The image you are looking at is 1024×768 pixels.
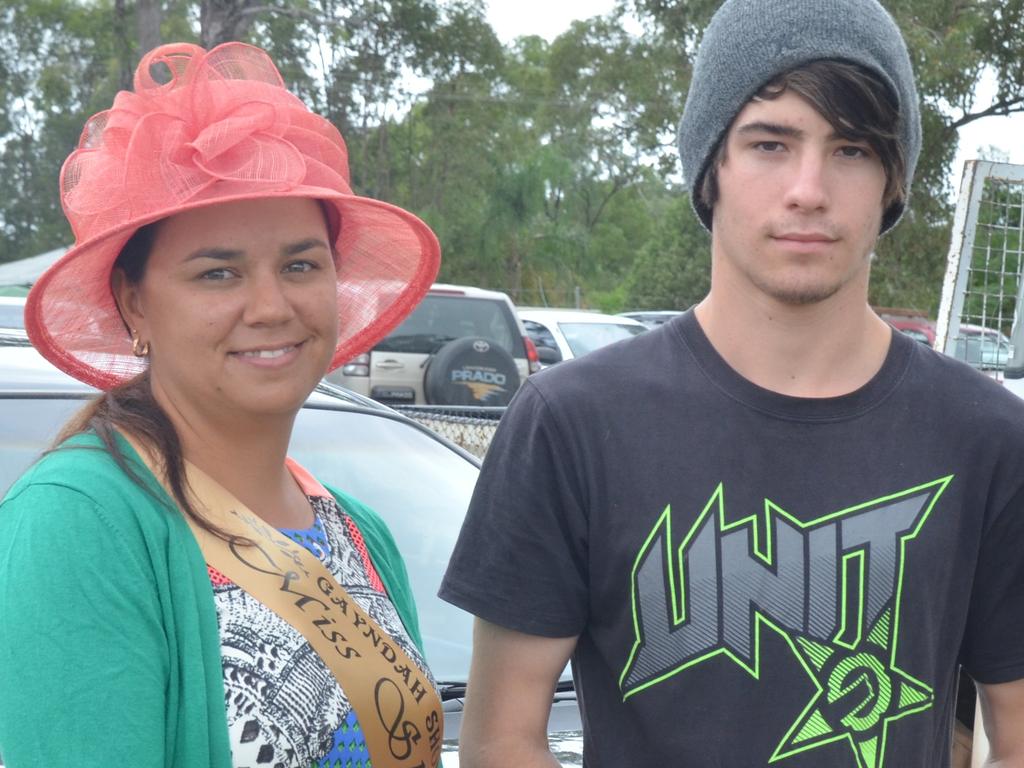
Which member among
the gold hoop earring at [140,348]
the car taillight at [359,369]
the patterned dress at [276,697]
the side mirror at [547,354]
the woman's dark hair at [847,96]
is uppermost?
the woman's dark hair at [847,96]

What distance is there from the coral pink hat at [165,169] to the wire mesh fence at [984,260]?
15.5ft

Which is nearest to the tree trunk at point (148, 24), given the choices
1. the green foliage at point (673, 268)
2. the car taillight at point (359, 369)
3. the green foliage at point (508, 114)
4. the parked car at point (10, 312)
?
the green foliage at point (508, 114)

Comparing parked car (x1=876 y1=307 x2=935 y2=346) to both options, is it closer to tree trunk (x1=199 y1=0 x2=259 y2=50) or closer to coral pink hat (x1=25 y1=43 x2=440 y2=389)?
tree trunk (x1=199 y1=0 x2=259 y2=50)

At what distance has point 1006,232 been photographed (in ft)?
21.1

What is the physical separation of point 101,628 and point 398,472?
195cm

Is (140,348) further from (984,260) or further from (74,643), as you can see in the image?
(984,260)

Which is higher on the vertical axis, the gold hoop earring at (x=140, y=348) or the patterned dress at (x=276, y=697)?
the gold hoop earring at (x=140, y=348)

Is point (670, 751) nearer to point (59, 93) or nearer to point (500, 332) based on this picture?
point (500, 332)

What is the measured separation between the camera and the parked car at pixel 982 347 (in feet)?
21.4

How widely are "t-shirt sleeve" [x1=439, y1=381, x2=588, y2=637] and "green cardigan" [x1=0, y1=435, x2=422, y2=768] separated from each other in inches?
16.6

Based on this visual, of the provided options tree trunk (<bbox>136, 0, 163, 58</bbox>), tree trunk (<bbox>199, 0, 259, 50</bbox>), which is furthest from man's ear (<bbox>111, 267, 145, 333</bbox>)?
tree trunk (<bbox>136, 0, 163, 58</bbox>)

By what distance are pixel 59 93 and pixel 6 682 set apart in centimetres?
3933

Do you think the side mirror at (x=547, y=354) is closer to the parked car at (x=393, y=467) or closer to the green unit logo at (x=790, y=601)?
the parked car at (x=393, y=467)

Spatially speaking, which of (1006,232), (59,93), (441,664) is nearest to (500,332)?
(1006,232)
